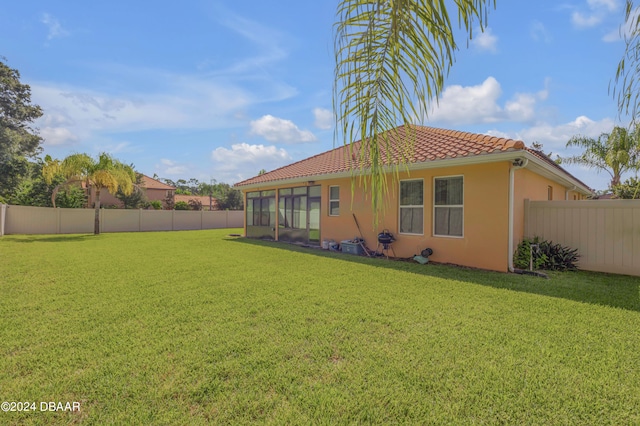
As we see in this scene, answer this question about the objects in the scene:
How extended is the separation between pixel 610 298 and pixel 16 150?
3382 cm

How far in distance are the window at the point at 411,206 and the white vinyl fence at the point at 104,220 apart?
20.3 meters

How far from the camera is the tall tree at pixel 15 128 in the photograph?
21.1 meters

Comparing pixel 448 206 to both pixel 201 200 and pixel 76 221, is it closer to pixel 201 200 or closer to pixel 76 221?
pixel 76 221

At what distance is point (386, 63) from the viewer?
1.53 m

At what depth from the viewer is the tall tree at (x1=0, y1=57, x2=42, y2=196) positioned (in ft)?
69.1

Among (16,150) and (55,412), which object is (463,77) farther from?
(16,150)

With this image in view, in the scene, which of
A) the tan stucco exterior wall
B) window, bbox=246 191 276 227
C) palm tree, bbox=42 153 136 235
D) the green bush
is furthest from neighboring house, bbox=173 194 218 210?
the green bush

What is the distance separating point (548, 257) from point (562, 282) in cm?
175

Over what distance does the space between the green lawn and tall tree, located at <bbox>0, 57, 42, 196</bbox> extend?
21.4 m

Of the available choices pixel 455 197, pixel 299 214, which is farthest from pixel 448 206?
pixel 299 214

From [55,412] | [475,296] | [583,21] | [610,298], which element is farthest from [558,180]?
[55,412]

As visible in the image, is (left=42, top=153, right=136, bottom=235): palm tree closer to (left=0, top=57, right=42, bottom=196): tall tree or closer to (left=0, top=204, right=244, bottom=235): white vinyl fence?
(left=0, top=204, right=244, bottom=235): white vinyl fence

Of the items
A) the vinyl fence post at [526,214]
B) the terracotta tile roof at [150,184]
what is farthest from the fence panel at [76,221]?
the vinyl fence post at [526,214]

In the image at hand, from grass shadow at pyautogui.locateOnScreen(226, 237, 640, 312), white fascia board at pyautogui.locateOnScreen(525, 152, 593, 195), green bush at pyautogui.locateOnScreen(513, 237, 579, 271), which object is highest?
white fascia board at pyautogui.locateOnScreen(525, 152, 593, 195)
